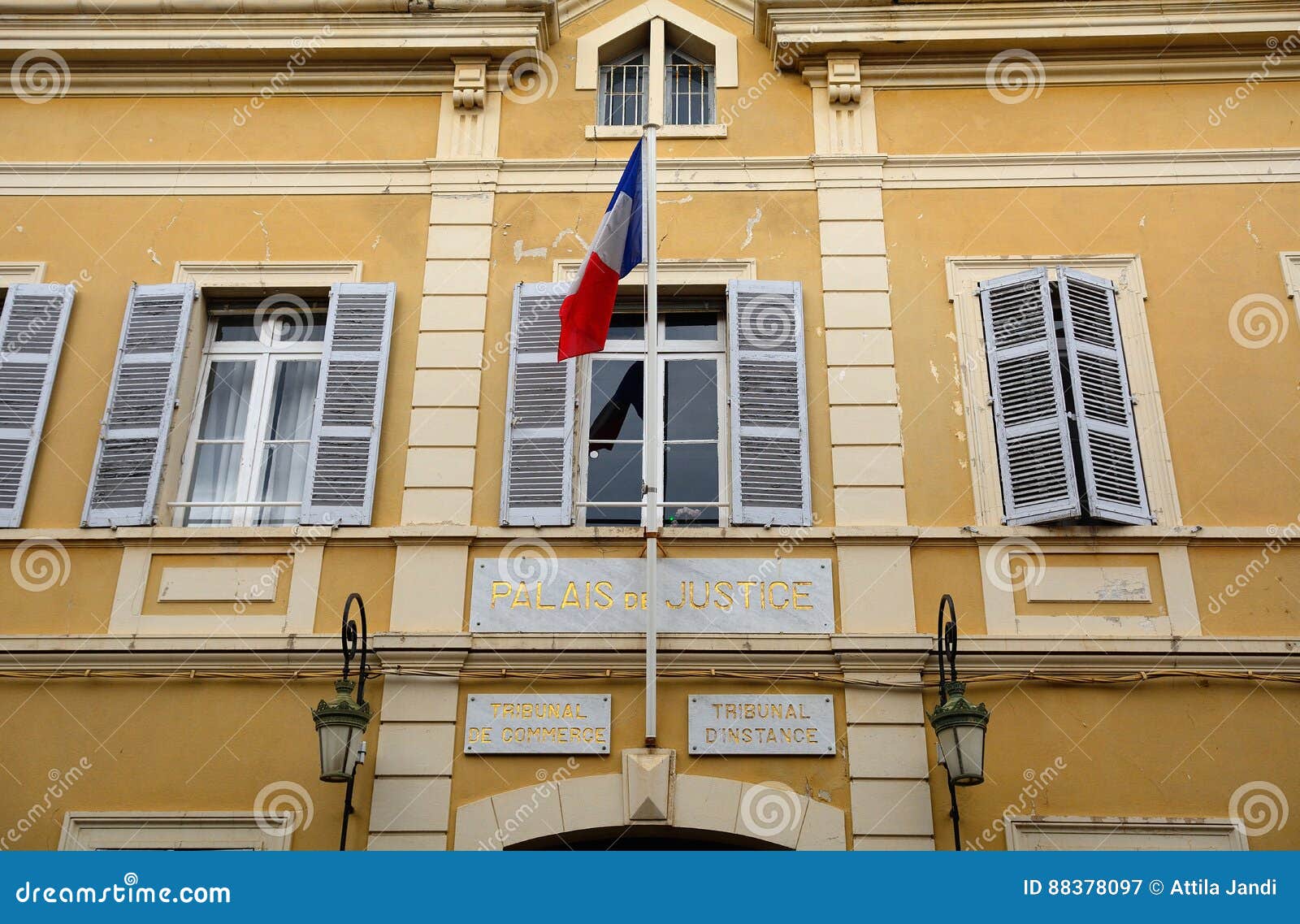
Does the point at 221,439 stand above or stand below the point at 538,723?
above

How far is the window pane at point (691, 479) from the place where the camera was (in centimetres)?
835

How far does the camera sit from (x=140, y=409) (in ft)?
28.0

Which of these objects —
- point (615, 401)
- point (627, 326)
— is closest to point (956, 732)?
point (615, 401)

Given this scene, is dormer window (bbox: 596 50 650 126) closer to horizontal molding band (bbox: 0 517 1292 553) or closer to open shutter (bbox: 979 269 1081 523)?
open shutter (bbox: 979 269 1081 523)

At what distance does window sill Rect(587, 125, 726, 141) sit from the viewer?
9.33m

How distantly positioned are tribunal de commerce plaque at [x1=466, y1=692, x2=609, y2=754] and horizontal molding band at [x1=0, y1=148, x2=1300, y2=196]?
3.68 meters

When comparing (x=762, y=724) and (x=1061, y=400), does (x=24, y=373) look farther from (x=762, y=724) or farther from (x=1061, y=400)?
(x=1061, y=400)

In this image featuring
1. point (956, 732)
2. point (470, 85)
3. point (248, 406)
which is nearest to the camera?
point (956, 732)

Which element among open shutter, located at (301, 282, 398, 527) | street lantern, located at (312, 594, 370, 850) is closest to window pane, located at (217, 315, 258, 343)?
open shutter, located at (301, 282, 398, 527)

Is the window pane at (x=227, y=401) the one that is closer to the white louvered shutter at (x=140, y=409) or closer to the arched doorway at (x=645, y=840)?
the white louvered shutter at (x=140, y=409)

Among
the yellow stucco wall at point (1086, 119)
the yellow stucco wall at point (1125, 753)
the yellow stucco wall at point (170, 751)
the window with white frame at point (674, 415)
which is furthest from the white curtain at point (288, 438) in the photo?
the yellow stucco wall at point (1086, 119)

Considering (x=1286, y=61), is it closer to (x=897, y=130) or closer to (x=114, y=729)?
(x=897, y=130)

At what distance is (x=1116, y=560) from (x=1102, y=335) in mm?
1582

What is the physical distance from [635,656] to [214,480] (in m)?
3.16
